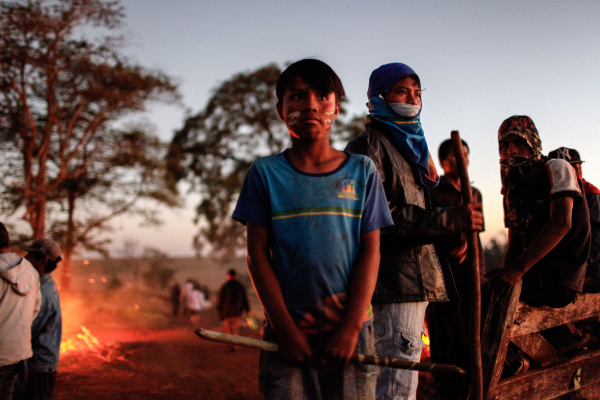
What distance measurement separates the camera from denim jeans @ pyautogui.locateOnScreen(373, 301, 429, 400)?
7.04ft

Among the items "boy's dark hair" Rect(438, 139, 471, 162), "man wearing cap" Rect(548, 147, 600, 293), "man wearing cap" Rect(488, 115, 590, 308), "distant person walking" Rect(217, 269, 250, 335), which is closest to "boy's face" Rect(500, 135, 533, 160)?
"man wearing cap" Rect(488, 115, 590, 308)

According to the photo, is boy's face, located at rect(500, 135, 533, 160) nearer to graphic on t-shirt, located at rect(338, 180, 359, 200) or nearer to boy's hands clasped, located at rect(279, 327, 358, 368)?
graphic on t-shirt, located at rect(338, 180, 359, 200)

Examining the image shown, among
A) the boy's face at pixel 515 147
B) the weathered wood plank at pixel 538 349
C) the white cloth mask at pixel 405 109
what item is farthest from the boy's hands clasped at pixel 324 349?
the boy's face at pixel 515 147

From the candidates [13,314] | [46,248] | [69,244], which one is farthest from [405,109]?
[69,244]

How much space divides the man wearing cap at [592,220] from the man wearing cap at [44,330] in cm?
469

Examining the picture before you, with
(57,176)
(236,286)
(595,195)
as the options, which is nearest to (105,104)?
(57,176)

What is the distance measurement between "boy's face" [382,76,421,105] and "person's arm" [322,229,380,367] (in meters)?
1.02

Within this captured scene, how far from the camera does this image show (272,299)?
5.34ft

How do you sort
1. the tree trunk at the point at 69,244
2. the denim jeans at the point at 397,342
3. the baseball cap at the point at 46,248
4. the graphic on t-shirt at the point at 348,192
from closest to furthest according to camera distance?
the graphic on t-shirt at the point at 348,192 → the denim jeans at the point at 397,342 → the baseball cap at the point at 46,248 → the tree trunk at the point at 69,244

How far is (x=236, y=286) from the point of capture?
40.1 ft

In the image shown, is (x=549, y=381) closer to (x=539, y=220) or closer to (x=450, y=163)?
(x=539, y=220)

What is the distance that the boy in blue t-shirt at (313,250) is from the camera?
161 centimetres

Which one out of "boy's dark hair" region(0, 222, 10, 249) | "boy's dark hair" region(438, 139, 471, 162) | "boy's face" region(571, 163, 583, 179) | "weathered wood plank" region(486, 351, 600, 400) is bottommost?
"weathered wood plank" region(486, 351, 600, 400)

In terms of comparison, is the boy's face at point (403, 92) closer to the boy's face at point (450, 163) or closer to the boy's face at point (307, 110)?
the boy's face at point (307, 110)
